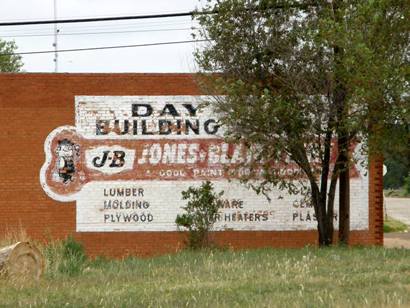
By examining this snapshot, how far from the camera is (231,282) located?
1046 centimetres

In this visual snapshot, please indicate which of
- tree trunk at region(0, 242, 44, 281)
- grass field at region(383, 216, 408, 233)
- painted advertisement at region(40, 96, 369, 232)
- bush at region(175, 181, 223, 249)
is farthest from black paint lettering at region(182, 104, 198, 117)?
grass field at region(383, 216, 408, 233)

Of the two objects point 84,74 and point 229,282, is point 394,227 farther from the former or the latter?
point 229,282

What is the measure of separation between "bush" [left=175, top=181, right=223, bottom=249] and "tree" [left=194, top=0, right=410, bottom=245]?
1387 millimetres

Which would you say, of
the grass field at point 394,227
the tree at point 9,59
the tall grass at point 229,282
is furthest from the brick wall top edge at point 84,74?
the tree at point 9,59

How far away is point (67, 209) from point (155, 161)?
2.40 meters

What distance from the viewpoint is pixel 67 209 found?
750 inches

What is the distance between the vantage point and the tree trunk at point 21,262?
1183 centimetres

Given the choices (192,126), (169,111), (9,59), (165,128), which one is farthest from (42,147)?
(9,59)

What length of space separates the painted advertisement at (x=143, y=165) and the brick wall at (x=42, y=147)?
191 millimetres

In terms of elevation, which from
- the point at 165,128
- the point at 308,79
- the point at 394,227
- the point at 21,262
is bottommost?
the point at 394,227

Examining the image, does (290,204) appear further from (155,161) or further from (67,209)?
(67,209)

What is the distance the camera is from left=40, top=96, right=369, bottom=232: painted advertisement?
1905 cm

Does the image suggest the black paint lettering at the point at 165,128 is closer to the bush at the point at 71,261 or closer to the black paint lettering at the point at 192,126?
the black paint lettering at the point at 192,126

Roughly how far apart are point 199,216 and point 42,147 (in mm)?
4199
